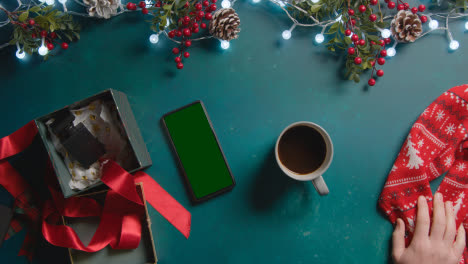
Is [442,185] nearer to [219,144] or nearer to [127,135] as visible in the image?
[219,144]

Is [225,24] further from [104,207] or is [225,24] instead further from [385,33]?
[104,207]

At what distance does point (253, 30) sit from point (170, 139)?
0.38 meters

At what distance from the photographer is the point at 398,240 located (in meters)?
0.84

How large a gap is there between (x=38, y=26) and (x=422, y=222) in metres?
1.13

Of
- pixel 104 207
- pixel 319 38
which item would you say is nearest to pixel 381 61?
pixel 319 38

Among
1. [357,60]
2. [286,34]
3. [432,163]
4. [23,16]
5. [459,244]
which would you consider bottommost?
[459,244]

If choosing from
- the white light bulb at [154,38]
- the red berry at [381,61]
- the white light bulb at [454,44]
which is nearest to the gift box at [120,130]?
the white light bulb at [154,38]

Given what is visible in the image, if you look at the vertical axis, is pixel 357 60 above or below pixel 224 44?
below

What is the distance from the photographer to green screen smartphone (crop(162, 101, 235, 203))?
0.83m

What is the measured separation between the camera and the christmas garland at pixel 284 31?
785 millimetres

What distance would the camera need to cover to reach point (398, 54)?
87 cm

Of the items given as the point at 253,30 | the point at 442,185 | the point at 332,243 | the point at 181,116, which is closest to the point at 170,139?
the point at 181,116

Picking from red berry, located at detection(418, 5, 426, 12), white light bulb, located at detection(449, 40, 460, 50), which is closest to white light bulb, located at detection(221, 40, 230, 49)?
red berry, located at detection(418, 5, 426, 12)

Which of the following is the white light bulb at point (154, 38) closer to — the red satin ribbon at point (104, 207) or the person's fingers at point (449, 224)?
Answer: the red satin ribbon at point (104, 207)
